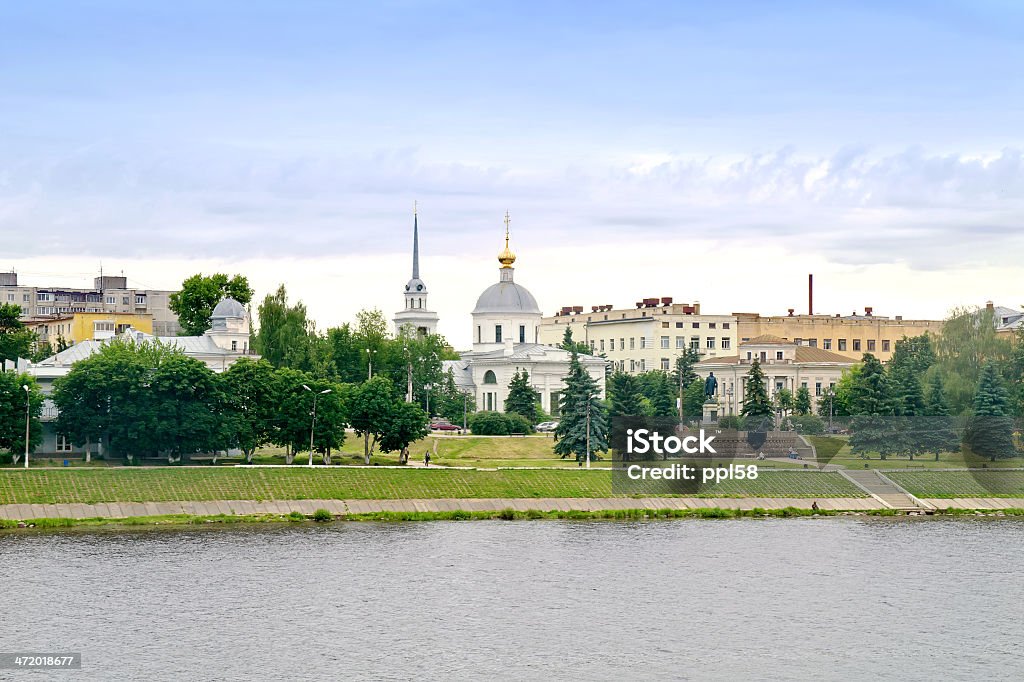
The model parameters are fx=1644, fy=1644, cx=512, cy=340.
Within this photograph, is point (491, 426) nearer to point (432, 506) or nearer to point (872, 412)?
point (872, 412)

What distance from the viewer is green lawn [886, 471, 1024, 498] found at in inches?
2621

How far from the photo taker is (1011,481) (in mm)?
68625

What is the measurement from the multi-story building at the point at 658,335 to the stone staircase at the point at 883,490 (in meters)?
61.1

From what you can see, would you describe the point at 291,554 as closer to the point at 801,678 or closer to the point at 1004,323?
the point at 801,678

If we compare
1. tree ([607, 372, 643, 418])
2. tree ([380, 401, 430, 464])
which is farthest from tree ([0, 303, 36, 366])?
tree ([607, 372, 643, 418])

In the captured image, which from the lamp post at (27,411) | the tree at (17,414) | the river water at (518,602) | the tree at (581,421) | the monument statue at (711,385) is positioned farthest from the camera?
the monument statue at (711,385)

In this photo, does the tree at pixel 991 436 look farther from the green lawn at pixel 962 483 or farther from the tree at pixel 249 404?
the tree at pixel 249 404

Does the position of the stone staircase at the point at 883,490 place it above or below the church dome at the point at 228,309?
below

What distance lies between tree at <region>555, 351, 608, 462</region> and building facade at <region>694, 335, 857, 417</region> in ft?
134

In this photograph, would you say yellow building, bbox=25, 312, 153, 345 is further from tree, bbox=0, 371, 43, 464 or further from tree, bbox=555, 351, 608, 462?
tree, bbox=555, 351, 608, 462

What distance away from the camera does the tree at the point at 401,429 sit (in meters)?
72.1

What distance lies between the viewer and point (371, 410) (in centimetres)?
7219

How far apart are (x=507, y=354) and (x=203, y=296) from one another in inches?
893

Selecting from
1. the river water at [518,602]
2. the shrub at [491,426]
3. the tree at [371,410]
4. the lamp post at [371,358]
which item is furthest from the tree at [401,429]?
the lamp post at [371,358]
